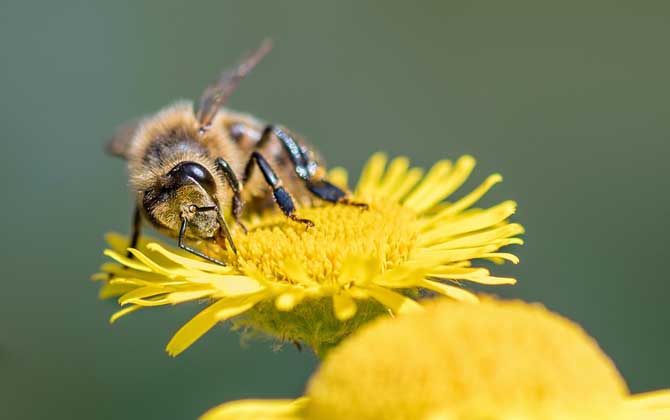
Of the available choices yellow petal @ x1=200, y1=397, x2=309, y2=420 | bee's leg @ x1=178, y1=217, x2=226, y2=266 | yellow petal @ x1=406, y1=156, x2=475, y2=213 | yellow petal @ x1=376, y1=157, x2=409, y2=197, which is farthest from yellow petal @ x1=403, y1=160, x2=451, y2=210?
yellow petal @ x1=200, y1=397, x2=309, y2=420

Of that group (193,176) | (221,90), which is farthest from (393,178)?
(193,176)

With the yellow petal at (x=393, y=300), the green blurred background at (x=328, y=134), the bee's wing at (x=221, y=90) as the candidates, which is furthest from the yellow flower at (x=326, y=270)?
the green blurred background at (x=328, y=134)

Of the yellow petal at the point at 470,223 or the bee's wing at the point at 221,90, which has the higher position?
the bee's wing at the point at 221,90

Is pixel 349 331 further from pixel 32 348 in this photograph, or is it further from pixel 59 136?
pixel 59 136

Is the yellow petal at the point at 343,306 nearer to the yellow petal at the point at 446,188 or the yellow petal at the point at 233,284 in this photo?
the yellow petal at the point at 233,284

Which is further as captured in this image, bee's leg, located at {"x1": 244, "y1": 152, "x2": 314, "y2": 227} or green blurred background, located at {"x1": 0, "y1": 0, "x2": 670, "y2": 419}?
green blurred background, located at {"x1": 0, "y1": 0, "x2": 670, "y2": 419}

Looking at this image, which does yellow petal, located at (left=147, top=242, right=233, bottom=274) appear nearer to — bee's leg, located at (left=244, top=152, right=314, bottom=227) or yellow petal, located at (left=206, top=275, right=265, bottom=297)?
yellow petal, located at (left=206, top=275, right=265, bottom=297)
